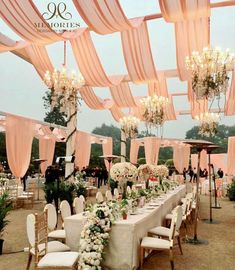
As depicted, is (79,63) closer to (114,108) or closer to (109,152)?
(114,108)

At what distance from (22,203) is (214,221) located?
5.74 meters

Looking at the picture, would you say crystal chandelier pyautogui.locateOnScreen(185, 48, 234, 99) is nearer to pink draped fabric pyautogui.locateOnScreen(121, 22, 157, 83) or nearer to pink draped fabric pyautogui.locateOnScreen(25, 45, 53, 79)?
pink draped fabric pyautogui.locateOnScreen(121, 22, 157, 83)

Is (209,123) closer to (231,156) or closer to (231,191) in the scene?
(231,191)

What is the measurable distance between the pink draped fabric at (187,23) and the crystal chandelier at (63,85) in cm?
259

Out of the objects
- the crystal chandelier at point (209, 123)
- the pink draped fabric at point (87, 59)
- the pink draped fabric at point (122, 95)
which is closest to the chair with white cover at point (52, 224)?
the pink draped fabric at point (87, 59)

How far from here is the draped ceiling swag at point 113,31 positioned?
7.02 metres

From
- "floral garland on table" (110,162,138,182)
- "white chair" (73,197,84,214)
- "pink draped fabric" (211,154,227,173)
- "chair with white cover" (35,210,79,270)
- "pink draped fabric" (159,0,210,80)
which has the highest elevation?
"pink draped fabric" (159,0,210,80)

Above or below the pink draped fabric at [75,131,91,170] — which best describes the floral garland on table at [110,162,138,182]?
below

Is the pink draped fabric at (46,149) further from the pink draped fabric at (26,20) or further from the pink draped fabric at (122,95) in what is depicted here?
the pink draped fabric at (26,20)

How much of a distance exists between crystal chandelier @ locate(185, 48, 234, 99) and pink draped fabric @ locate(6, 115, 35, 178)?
571 centimetres

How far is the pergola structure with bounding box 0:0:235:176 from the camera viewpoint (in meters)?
7.06

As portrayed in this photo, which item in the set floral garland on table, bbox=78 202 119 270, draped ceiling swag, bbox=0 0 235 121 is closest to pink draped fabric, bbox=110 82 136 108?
draped ceiling swag, bbox=0 0 235 121

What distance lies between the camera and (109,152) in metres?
19.6

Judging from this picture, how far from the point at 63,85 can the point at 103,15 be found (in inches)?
86.4
